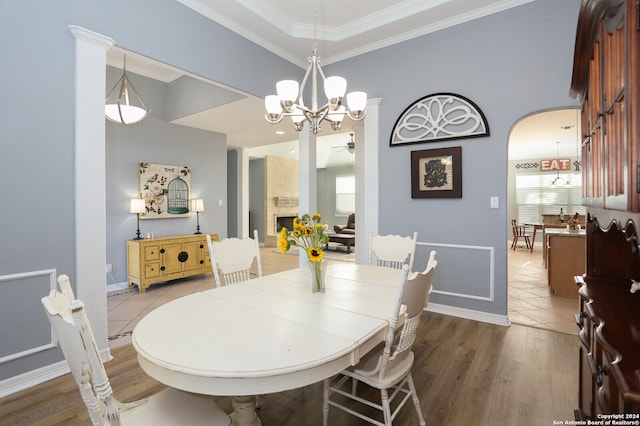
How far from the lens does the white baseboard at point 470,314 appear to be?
121 inches

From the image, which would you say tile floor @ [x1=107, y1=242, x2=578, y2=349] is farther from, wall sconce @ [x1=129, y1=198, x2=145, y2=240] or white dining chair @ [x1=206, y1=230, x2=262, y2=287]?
white dining chair @ [x1=206, y1=230, x2=262, y2=287]

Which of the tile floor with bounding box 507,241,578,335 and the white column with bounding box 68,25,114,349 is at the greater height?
the white column with bounding box 68,25,114,349

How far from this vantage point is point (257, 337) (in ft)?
3.91

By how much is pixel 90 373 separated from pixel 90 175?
6.17 feet

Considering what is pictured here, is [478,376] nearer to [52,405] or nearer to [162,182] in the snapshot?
[52,405]

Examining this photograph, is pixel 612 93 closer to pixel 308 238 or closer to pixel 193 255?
pixel 308 238

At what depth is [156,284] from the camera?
464cm

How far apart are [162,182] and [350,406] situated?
4392mm

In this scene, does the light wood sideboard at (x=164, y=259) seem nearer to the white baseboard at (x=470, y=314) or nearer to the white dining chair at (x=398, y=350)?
the white baseboard at (x=470, y=314)

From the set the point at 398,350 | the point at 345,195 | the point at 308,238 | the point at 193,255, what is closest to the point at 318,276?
the point at 308,238

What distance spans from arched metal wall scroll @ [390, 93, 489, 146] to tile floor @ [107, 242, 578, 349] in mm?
2026

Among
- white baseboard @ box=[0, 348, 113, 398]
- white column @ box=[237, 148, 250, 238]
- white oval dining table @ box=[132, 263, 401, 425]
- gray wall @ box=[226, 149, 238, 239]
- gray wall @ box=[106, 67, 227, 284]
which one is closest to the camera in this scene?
white oval dining table @ box=[132, 263, 401, 425]

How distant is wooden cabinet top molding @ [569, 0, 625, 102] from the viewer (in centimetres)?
102

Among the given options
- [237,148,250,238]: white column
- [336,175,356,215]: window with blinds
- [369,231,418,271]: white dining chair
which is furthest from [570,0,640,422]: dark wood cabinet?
[336,175,356,215]: window with blinds
